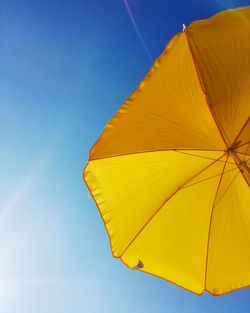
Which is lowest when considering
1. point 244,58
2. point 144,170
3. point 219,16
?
point 144,170

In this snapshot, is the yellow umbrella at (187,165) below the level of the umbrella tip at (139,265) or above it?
above

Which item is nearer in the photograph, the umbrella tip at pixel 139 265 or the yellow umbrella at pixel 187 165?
the yellow umbrella at pixel 187 165

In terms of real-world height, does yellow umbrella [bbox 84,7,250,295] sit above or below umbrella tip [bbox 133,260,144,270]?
above

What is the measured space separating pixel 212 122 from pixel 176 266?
1.65m

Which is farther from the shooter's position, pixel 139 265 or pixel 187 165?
pixel 187 165

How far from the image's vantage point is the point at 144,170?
11.9 ft

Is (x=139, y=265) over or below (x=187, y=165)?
below

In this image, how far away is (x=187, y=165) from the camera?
380 cm

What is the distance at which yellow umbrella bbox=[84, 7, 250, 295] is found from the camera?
296cm

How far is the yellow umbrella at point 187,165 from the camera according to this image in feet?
9.70

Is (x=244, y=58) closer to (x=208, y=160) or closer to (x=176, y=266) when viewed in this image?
(x=208, y=160)

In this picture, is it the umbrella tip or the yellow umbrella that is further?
the umbrella tip

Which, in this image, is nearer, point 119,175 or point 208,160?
point 119,175

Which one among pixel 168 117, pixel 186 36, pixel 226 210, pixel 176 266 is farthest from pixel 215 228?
pixel 186 36
